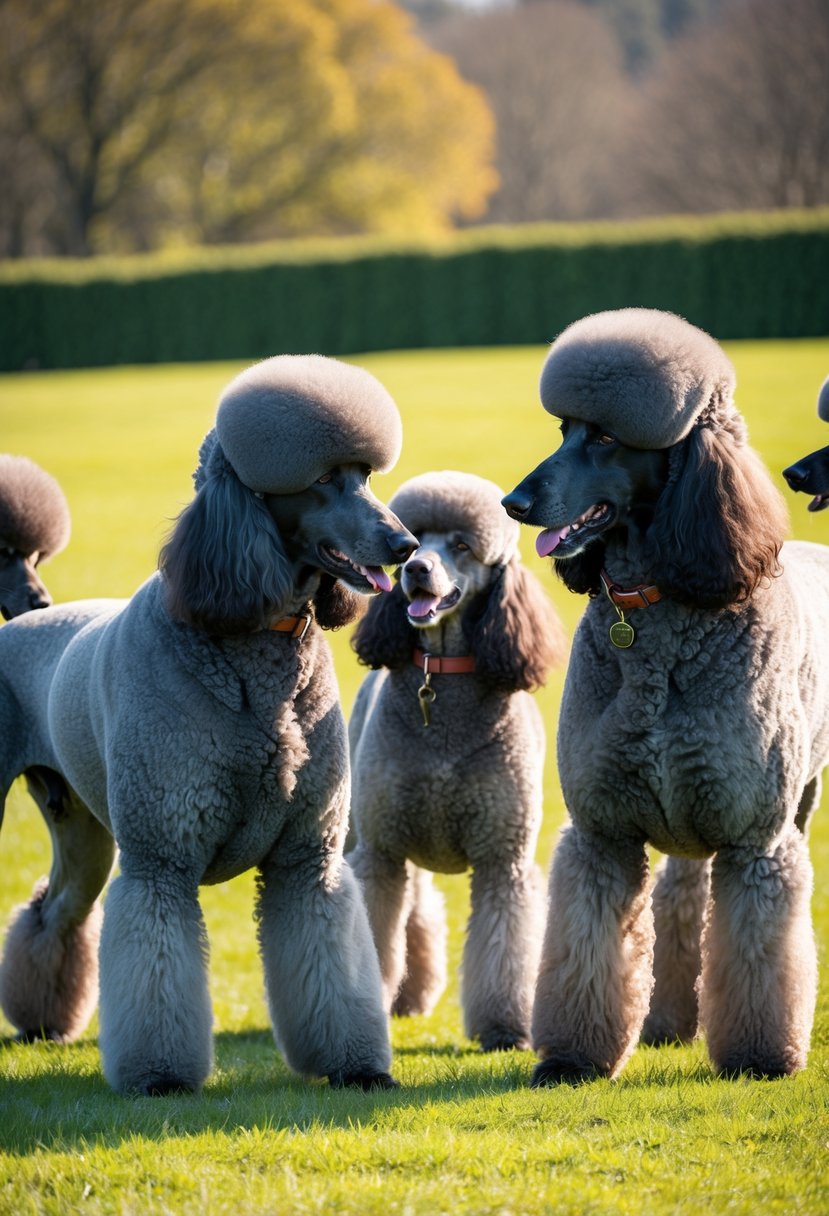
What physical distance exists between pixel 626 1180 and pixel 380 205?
50034 millimetres

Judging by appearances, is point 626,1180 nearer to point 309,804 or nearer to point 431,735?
point 309,804

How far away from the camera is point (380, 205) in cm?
5159

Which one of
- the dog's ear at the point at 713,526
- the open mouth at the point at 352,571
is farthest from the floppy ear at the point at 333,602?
the dog's ear at the point at 713,526

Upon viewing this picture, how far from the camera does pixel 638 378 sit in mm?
4730

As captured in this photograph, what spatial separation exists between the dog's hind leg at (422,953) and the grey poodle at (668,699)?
5.21ft

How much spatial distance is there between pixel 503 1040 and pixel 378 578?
2.21 metres

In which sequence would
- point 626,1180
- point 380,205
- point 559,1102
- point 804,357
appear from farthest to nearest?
point 380,205 < point 804,357 < point 559,1102 < point 626,1180

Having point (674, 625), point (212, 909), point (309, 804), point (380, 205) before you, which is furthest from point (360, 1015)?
point (380, 205)

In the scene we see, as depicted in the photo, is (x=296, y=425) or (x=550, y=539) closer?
(x=296, y=425)

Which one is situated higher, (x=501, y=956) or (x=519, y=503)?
(x=519, y=503)

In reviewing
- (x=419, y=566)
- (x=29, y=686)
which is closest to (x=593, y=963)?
(x=419, y=566)

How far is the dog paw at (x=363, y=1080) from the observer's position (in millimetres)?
5082

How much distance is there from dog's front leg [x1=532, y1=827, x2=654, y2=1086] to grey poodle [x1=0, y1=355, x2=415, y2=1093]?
0.61m

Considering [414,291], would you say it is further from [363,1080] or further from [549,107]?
[549,107]
